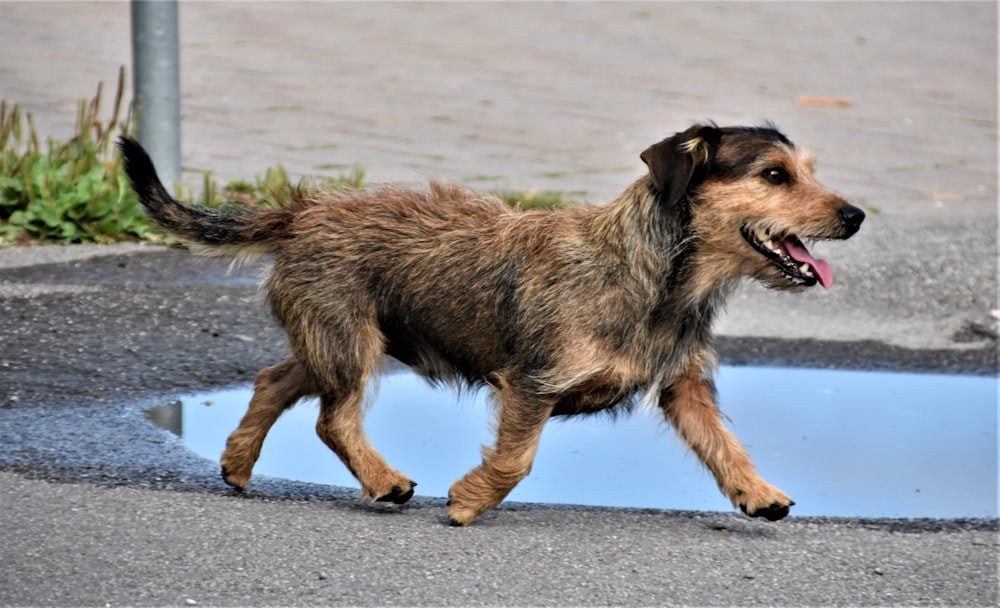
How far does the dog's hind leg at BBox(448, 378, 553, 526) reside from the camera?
4.87 m

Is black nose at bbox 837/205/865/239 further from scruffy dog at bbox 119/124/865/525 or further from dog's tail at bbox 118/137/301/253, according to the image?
dog's tail at bbox 118/137/301/253

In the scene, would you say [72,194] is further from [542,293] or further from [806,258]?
[806,258]

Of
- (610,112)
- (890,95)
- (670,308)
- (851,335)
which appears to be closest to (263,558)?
(670,308)

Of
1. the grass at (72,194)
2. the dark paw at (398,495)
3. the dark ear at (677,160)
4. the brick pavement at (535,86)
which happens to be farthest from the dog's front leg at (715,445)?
the brick pavement at (535,86)

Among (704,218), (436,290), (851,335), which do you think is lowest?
(851,335)

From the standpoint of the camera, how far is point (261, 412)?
17.7 feet

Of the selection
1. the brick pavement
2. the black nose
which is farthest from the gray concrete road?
the black nose

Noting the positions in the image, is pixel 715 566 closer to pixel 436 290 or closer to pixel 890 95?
pixel 436 290

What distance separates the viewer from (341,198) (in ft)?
18.1

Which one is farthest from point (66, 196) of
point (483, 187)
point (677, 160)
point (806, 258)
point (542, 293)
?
point (806, 258)

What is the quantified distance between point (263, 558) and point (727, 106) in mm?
9832

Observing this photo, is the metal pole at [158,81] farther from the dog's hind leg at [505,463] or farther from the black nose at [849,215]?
the black nose at [849,215]

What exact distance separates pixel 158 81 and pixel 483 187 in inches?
95.6

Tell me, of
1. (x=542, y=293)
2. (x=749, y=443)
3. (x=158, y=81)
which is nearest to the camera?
(x=542, y=293)
